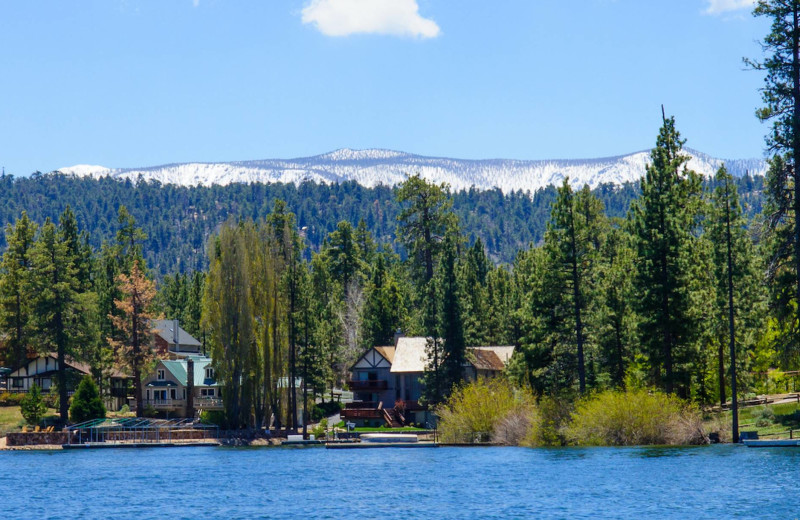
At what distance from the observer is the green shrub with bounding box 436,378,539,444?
235 ft

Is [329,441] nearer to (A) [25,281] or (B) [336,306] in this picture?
(A) [25,281]

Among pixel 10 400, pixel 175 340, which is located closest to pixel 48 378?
pixel 10 400

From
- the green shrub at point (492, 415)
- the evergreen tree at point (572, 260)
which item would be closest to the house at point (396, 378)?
the green shrub at point (492, 415)

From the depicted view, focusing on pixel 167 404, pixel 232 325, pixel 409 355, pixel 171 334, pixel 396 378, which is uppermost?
pixel 232 325

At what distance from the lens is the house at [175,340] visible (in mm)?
130500

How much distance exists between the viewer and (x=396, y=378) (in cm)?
10688

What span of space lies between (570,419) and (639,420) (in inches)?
255

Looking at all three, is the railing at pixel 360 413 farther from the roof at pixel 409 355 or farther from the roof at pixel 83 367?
the roof at pixel 83 367

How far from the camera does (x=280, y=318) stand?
9112cm

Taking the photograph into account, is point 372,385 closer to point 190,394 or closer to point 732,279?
point 190,394

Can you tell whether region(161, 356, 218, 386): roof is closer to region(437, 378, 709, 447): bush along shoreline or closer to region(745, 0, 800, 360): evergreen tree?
region(437, 378, 709, 447): bush along shoreline

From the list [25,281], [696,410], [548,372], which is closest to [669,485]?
[696,410]

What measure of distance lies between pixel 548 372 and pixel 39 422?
157 feet

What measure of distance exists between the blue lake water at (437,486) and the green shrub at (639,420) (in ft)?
6.93
